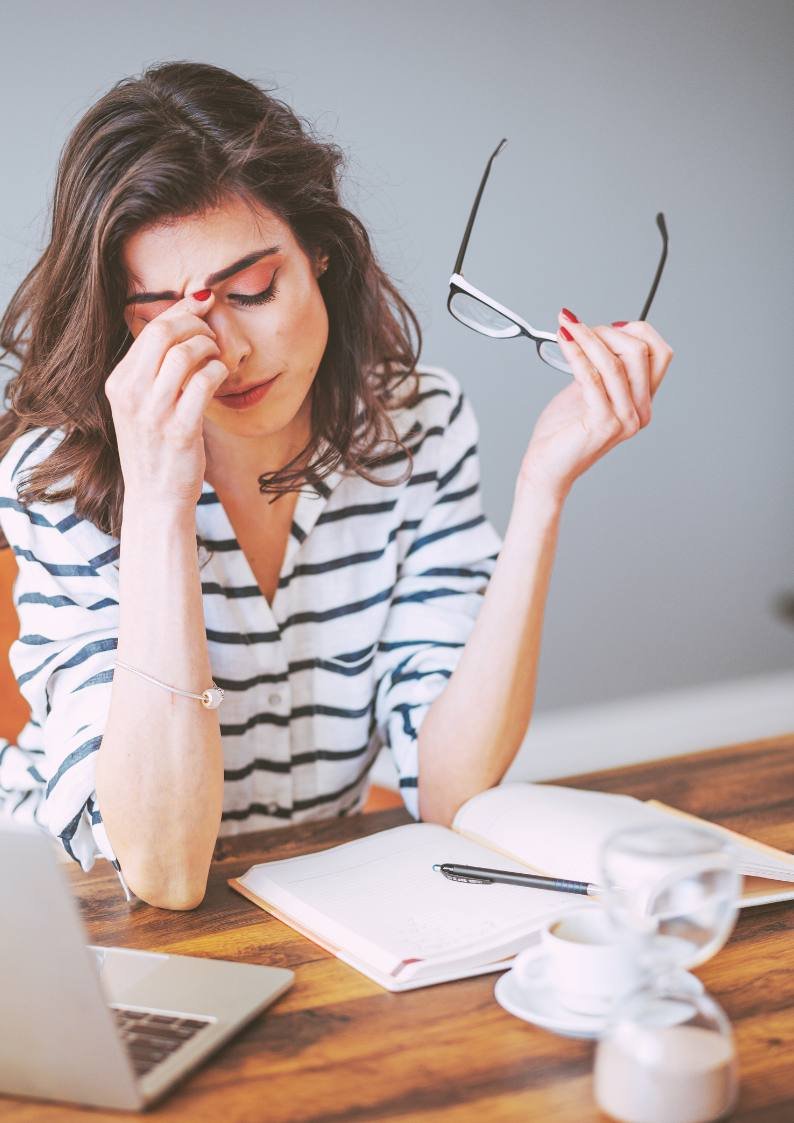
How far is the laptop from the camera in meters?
0.67

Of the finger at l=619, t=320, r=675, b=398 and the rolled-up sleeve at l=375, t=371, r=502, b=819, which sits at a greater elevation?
the finger at l=619, t=320, r=675, b=398

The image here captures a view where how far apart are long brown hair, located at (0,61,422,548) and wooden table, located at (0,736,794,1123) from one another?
477mm

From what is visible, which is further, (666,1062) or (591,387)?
(591,387)

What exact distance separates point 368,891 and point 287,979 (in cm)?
15

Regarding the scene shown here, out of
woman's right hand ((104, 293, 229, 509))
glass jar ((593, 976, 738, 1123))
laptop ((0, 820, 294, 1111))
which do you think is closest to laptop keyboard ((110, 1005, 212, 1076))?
laptop ((0, 820, 294, 1111))

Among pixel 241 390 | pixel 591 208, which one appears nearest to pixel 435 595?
pixel 241 390

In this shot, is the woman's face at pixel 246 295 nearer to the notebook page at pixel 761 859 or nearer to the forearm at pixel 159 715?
the forearm at pixel 159 715

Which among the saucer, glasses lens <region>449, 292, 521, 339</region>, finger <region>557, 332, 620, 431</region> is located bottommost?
the saucer

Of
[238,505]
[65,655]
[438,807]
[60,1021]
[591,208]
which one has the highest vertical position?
[591,208]

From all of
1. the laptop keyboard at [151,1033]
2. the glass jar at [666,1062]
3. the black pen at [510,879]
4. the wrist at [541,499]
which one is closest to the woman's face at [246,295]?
the wrist at [541,499]

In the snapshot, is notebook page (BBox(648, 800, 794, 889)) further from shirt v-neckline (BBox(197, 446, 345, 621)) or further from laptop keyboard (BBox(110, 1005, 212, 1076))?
shirt v-neckline (BBox(197, 446, 345, 621))

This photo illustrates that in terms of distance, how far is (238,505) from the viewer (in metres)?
1.43

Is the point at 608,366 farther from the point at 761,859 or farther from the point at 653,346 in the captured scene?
Answer: the point at 761,859

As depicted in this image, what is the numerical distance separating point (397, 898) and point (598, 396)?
0.57 m
